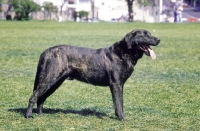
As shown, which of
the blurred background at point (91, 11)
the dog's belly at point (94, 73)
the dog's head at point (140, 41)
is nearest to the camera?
the dog's head at point (140, 41)

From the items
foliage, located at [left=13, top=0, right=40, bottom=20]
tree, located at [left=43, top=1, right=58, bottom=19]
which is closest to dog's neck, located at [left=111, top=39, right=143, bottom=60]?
foliage, located at [left=13, top=0, right=40, bottom=20]

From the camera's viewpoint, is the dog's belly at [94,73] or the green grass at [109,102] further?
the dog's belly at [94,73]

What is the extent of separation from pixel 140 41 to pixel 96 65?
85 cm

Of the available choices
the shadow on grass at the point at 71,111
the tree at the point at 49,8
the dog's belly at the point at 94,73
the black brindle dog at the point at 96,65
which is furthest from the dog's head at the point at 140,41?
the tree at the point at 49,8

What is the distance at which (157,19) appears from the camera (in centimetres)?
9250

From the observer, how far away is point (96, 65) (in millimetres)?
9836

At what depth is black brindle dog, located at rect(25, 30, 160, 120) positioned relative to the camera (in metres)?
9.71

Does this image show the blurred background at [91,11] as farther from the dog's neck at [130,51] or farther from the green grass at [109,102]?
the dog's neck at [130,51]

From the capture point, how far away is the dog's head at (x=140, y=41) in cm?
969

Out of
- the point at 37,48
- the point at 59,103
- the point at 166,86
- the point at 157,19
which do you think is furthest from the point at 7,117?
the point at 157,19

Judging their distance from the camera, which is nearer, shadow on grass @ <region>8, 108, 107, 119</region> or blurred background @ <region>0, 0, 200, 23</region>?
shadow on grass @ <region>8, 108, 107, 119</region>

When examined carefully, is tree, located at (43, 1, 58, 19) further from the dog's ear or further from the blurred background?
the dog's ear

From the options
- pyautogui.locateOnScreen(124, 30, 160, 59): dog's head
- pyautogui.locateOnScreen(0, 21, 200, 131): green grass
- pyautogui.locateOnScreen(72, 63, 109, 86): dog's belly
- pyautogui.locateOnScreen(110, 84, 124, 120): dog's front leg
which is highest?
pyautogui.locateOnScreen(124, 30, 160, 59): dog's head

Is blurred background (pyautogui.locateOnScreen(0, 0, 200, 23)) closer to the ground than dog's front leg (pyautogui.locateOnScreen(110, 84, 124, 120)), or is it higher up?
closer to the ground
